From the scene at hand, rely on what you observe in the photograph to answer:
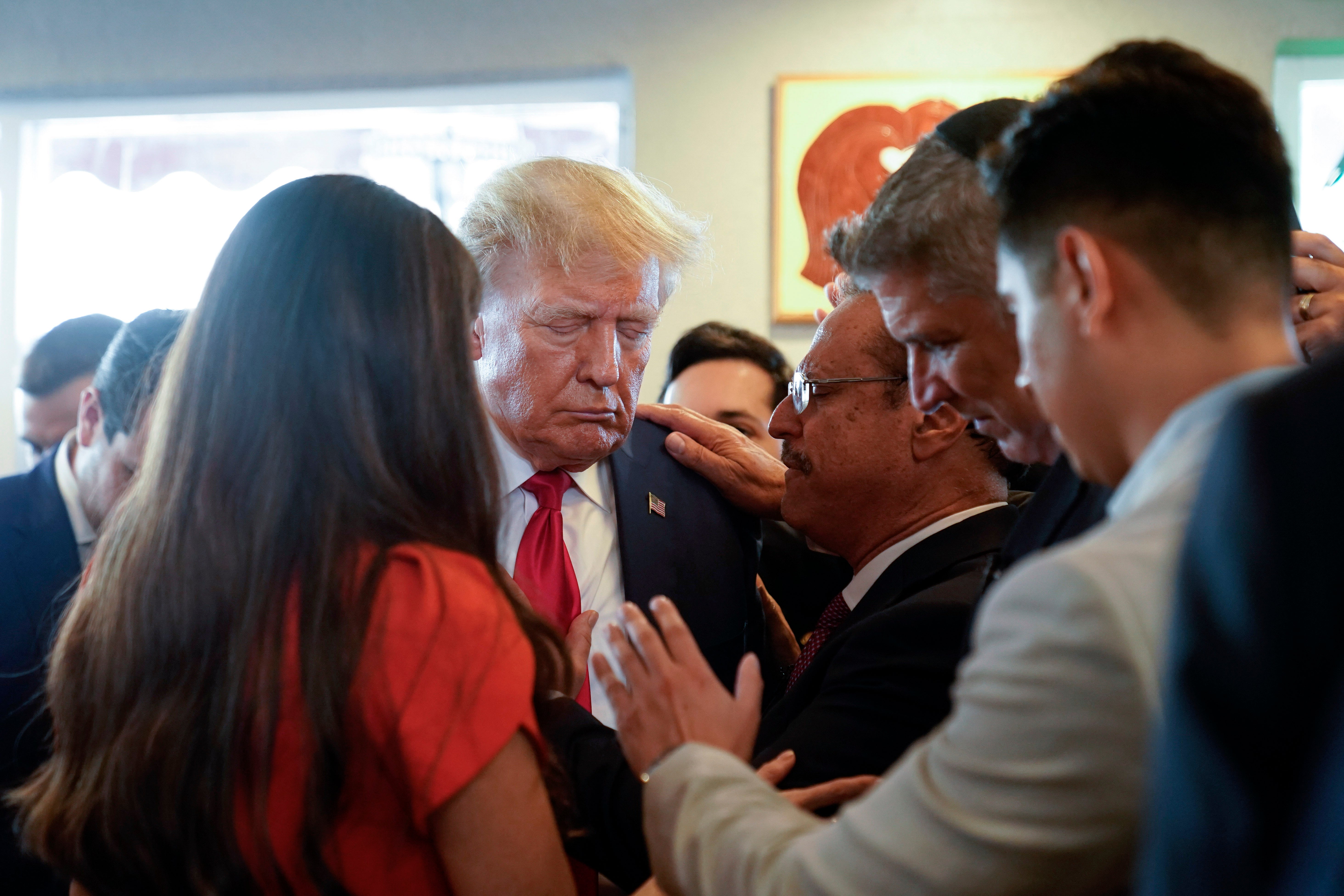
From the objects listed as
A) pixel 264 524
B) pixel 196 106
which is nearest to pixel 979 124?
pixel 264 524

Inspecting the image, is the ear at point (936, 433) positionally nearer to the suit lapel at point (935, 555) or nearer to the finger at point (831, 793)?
the suit lapel at point (935, 555)

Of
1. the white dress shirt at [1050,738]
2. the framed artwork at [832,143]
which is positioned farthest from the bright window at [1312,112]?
the white dress shirt at [1050,738]

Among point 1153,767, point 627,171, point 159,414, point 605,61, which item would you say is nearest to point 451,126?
point 605,61

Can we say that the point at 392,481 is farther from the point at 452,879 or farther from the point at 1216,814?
the point at 1216,814

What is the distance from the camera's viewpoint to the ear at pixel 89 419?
1.91m

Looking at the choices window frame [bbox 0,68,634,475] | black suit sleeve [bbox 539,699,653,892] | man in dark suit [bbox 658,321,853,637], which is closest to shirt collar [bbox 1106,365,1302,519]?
black suit sleeve [bbox 539,699,653,892]

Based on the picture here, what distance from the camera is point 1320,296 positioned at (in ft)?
4.64

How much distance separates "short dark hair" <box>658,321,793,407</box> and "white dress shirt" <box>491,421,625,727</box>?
127 cm

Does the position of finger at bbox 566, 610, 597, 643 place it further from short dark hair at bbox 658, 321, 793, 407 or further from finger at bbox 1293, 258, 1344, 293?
short dark hair at bbox 658, 321, 793, 407

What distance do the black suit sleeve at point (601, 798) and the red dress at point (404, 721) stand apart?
307mm

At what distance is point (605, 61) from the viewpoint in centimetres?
391

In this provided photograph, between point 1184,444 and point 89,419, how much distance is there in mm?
1828

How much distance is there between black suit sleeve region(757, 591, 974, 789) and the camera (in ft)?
4.42

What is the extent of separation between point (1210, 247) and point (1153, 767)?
445 mm
